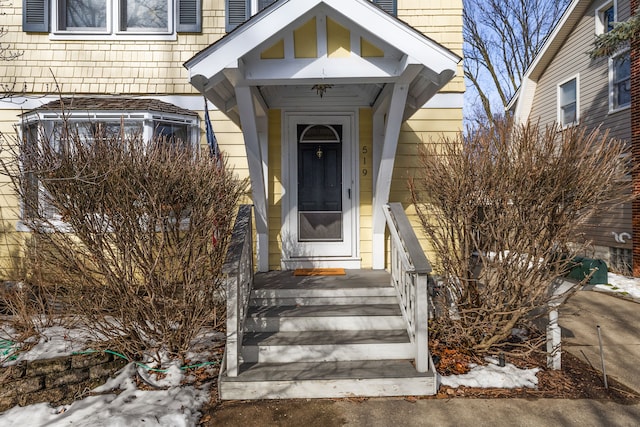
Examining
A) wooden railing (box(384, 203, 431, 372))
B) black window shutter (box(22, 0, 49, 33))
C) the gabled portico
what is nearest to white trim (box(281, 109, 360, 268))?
the gabled portico

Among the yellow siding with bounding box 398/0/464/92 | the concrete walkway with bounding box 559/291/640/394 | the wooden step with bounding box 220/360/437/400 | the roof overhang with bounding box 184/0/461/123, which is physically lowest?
the concrete walkway with bounding box 559/291/640/394

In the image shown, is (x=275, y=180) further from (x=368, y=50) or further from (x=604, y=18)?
(x=604, y=18)

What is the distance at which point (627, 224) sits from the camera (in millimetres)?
9086

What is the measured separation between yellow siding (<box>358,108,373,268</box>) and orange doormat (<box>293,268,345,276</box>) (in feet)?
1.92

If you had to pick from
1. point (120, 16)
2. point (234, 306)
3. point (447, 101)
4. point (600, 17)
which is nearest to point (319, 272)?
point (234, 306)

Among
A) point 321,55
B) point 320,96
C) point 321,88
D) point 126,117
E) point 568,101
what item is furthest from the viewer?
point 568,101

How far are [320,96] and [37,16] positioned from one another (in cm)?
462

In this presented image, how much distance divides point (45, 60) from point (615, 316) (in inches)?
372

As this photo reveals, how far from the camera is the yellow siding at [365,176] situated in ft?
18.4

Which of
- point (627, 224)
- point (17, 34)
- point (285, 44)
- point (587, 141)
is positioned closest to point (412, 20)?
point (285, 44)

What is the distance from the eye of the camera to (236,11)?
19.1ft

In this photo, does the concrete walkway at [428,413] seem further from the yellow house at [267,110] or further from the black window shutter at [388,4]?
the black window shutter at [388,4]

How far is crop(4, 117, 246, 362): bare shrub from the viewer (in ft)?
11.0

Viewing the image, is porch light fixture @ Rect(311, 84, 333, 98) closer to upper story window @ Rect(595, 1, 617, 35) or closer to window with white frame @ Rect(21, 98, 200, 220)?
window with white frame @ Rect(21, 98, 200, 220)
